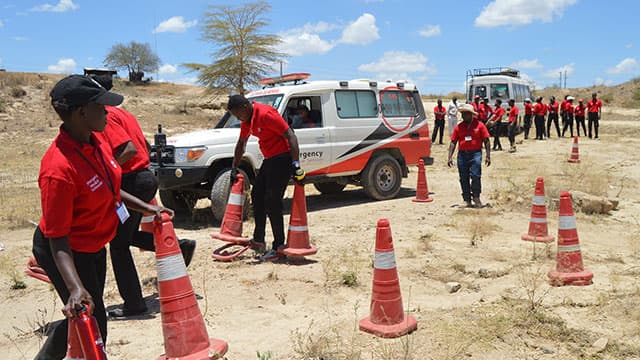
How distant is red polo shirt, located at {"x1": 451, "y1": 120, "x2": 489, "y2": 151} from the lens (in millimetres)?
9594

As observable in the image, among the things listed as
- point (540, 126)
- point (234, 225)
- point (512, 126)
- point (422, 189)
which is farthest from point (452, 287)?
point (540, 126)

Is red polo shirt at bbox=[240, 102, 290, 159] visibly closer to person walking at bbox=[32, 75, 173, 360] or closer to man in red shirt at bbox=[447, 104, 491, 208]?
person walking at bbox=[32, 75, 173, 360]

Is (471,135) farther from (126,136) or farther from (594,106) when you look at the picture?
(594,106)

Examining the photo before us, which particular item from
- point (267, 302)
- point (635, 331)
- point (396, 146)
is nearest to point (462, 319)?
point (635, 331)

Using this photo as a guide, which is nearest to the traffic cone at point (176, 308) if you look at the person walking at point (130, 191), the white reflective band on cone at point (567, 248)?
the person walking at point (130, 191)

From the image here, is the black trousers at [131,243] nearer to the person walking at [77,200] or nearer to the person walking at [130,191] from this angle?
the person walking at [130,191]

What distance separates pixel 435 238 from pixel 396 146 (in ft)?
11.9

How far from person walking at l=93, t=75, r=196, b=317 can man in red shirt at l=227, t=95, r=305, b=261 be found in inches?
58.5

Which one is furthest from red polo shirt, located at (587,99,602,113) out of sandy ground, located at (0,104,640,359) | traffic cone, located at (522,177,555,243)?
traffic cone, located at (522,177,555,243)

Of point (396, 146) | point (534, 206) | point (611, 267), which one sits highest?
point (396, 146)

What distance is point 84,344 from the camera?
2.63 metres

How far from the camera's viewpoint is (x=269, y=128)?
6230 millimetres

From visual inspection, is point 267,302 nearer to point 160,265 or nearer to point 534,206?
point 160,265

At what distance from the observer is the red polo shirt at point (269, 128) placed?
6211 millimetres
